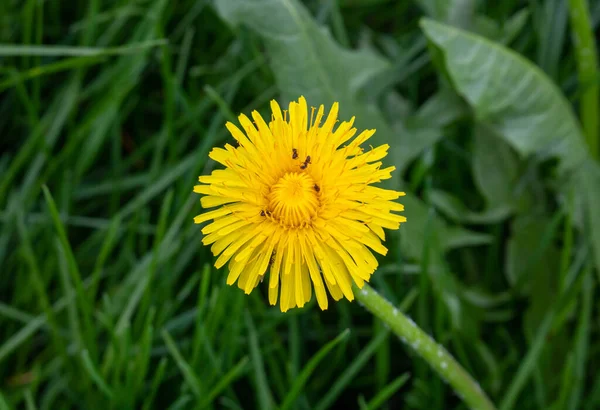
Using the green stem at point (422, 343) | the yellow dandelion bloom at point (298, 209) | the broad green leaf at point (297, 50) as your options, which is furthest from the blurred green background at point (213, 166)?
the yellow dandelion bloom at point (298, 209)

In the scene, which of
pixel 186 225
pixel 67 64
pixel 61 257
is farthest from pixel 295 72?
pixel 61 257

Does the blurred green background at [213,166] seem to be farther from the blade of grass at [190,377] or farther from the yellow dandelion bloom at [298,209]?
the yellow dandelion bloom at [298,209]

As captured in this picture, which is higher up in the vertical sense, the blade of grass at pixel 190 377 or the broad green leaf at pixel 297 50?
the broad green leaf at pixel 297 50

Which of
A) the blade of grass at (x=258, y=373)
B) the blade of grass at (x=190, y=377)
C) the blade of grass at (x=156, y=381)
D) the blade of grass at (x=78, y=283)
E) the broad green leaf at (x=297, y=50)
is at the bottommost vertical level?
the blade of grass at (x=258, y=373)

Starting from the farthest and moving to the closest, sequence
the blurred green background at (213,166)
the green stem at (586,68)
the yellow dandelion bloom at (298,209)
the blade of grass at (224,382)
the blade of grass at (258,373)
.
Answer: the green stem at (586,68) < the blurred green background at (213,166) < the blade of grass at (258,373) < the blade of grass at (224,382) < the yellow dandelion bloom at (298,209)

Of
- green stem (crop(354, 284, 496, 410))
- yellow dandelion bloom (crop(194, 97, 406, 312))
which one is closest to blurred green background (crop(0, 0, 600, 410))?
green stem (crop(354, 284, 496, 410))

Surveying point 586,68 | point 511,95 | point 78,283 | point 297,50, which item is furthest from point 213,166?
point 586,68
